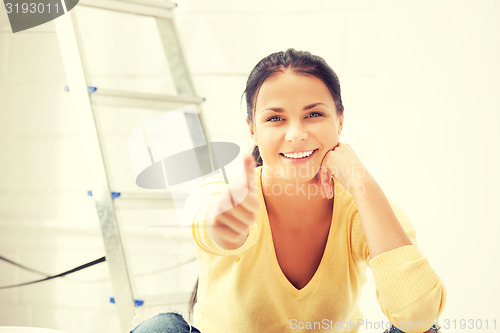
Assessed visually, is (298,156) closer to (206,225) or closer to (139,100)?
(206,225)

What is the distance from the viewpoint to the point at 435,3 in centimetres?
100

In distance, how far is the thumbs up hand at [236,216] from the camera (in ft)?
1.88

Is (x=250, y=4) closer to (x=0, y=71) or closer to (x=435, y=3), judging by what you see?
(x=435, y=3)

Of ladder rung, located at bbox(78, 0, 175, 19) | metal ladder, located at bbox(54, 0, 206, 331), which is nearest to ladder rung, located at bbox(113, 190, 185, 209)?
metal ladder, located at bbox(54, 0, 206, 331)

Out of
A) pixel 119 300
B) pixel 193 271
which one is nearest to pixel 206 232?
pixel 119 300

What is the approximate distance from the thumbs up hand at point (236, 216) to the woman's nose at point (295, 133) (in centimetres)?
11

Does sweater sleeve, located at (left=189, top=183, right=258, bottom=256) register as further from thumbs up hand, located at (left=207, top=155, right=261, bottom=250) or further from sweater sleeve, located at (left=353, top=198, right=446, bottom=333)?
sweater sleeve, located at (left=353, top=198, right=446, bottom=333)

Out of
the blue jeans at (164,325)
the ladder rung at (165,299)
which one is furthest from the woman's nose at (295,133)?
the ladder rung at (165,299)

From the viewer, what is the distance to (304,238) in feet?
2.57

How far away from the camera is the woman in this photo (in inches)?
25.2

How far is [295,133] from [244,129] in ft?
1.40

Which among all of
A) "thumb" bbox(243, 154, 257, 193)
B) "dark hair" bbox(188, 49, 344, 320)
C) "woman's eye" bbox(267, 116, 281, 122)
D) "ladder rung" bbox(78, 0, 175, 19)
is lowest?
"thumb" bbox(243, 154, 257, 193)

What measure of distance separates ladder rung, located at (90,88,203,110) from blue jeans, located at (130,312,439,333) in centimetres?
40

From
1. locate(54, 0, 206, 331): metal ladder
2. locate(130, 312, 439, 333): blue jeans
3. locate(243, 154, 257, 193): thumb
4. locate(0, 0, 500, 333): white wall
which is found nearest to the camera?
locate(243, 154, 257, 193): thumb
